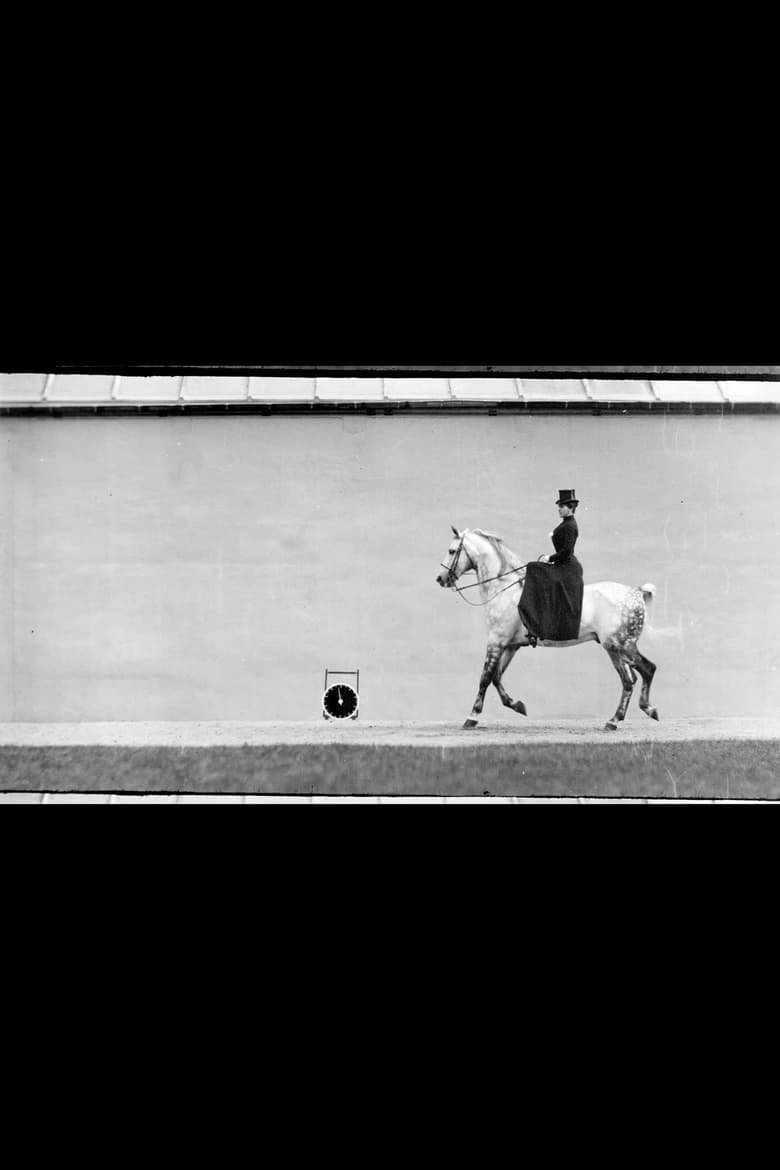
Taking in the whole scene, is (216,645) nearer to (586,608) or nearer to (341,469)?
(341,469)

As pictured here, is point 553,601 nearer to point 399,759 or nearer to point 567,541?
point 567,541

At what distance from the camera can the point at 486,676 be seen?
591 cm

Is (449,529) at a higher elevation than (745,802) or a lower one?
higher

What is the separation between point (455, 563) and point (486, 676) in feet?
2.10

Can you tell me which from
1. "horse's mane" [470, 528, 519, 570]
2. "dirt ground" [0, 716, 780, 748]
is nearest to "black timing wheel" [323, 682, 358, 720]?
"dirt ground" [0, 716, 780, 748]

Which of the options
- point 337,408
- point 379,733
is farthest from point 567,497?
point 379,733

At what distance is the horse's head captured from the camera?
19.3ft

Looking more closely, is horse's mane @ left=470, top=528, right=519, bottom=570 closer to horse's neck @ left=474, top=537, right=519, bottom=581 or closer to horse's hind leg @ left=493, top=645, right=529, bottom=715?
horse's neck @ left=474, top=537, right=519, bottom=581

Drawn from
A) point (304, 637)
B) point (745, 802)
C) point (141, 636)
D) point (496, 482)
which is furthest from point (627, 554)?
point (141, 636)

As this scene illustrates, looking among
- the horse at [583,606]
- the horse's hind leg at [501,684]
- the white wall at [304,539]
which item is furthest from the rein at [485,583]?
the horse's hind leg at [501,684]

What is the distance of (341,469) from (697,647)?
217 centimetres

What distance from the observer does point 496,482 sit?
231 inches

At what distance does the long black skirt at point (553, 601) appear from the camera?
591 cm

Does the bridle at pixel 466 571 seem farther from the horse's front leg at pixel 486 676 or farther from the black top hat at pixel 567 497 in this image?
the black top hat at pixel 567 497
